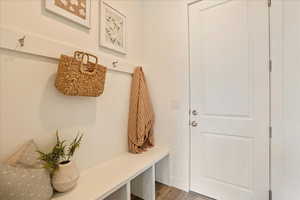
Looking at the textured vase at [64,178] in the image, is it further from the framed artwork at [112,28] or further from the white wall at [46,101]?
the framed artwork at [112,28]

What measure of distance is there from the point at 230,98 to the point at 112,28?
1.50 meters

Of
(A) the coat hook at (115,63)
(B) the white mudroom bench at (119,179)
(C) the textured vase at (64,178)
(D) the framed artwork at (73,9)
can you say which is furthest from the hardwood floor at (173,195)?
(D) the framed artwork at (73,9)

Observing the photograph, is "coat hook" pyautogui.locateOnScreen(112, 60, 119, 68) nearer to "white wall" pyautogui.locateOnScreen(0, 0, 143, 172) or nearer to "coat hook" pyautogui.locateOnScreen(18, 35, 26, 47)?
"white wall" pyautogui.locateOnScreen(0, 0, 143, 172)

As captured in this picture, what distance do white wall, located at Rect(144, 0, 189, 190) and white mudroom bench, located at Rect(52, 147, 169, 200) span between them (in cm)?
23

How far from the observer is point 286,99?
1388mm

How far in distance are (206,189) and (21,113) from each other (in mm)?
1951

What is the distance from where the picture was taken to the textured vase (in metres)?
1.07

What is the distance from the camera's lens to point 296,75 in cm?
135

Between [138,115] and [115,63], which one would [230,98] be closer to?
[138,115]

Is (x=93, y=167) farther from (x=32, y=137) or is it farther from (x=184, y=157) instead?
(x=184, y=157)

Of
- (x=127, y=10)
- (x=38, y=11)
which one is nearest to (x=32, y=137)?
(x=38, y=11)

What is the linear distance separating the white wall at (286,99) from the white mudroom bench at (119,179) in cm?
114

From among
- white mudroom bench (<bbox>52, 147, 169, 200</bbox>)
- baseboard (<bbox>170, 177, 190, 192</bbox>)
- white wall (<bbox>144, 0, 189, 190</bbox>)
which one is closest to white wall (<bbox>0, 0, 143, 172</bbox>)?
white mudroom bench (<bbox>52, 147, 169, 200</bbox>)

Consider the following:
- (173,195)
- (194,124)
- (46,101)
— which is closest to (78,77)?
(46,101)
